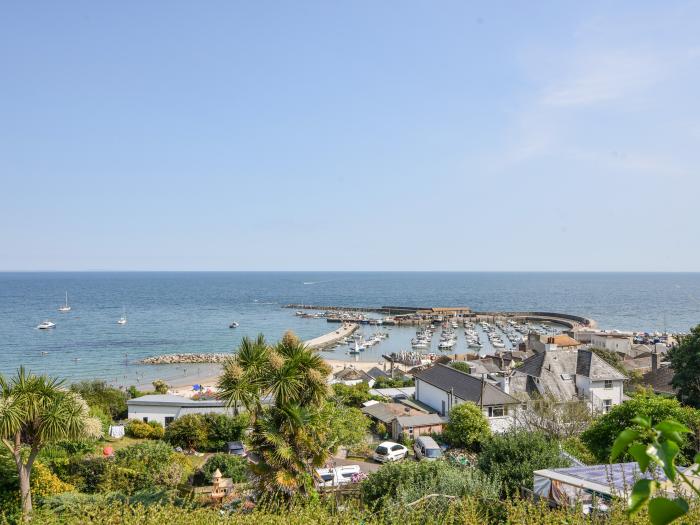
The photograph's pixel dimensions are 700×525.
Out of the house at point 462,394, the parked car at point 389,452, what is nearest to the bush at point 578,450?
the house at point 462,394

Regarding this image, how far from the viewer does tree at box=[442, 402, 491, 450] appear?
2533 cm

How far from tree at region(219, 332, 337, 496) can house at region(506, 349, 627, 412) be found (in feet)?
71.9

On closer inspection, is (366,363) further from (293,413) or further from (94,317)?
(94,317)

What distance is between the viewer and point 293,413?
12656 mm

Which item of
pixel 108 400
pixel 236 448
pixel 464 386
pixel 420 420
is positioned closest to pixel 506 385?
pixel 464 386

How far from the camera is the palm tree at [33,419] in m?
14.1

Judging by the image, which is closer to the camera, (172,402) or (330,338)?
(172,402)

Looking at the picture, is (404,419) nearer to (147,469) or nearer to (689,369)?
(147,469)

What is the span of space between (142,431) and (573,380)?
2611cm

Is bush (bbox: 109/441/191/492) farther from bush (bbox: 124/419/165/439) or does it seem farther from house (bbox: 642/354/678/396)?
house (bbox: 642/354/678/396)

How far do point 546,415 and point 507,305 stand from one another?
136245 millimetres

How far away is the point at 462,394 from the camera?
30656mm

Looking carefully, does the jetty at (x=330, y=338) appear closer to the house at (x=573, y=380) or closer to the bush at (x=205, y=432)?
the house at (x=573, y=380)

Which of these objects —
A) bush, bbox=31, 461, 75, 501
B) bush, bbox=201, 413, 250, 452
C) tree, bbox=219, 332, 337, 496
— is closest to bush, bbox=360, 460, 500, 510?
tree, bbox=219, 332, 337, 496
